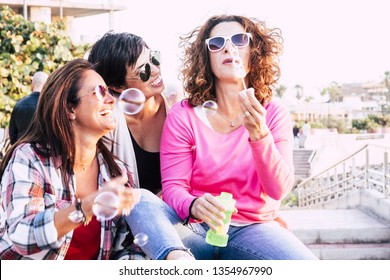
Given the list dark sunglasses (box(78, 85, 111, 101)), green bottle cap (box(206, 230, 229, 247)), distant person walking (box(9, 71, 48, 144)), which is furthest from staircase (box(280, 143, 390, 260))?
dark sunglasses (box(78, 85, 111, 101))

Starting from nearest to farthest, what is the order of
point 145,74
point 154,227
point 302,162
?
point 154,227 < point 145,74 < point 302,162

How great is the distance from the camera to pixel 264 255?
4.16 ft

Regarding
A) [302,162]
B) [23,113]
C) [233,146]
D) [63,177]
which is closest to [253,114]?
[233,146]

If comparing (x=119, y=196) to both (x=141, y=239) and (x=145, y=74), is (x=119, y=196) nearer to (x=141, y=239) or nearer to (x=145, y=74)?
(x=141, y=239)

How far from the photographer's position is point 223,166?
4.43ft

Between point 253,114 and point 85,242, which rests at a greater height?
point 253,114

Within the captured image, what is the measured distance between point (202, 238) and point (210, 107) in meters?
0.29

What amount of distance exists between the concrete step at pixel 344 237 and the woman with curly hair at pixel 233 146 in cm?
222

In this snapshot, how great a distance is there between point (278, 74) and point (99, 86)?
0.46 m

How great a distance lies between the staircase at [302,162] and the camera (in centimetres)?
1327

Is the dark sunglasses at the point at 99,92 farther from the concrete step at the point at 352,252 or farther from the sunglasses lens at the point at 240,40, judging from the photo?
the concrete step at the point at 352,252

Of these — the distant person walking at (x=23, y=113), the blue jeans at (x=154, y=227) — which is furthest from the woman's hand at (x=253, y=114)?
the distant person walking at (x=23, y=113)

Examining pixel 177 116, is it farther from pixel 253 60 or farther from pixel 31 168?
pixel 31 168
